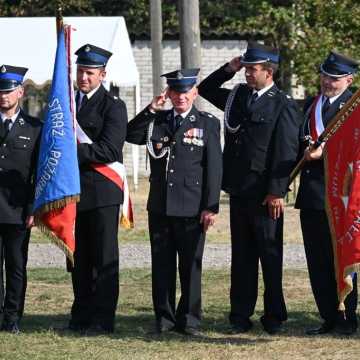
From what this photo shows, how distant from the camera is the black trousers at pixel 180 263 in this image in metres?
9.37

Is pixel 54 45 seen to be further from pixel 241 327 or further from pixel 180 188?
pixel 241 327

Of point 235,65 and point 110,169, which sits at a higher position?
point 235,65

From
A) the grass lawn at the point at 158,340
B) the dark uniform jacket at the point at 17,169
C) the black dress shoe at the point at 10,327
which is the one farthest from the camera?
the black dress shoe at the point at 10,327

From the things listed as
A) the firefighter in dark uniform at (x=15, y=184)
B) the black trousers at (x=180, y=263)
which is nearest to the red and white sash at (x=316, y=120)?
the black trousers at (x=180, y=263)

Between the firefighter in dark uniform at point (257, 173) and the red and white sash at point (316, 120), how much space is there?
0.13m

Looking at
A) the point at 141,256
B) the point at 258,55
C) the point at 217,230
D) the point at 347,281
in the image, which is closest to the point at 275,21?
the point at 217,230

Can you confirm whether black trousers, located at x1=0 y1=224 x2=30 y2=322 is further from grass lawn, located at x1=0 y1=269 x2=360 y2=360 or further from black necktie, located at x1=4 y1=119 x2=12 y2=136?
black necktie, located at x1=4 y1=119 x2=12 y2=136

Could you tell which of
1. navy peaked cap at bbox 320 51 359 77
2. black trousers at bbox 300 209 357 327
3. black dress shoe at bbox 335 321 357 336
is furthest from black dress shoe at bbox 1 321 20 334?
navy peaked cap at bbox 320 51 359 77

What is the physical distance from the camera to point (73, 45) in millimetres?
20297

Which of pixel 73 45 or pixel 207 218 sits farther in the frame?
pixel 73 45

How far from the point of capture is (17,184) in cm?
934

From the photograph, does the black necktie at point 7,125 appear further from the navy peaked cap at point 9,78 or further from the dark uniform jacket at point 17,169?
the navy peaked cap at point 9,78

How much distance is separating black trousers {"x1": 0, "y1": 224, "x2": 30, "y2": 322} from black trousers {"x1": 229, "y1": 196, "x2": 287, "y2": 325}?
1527mm

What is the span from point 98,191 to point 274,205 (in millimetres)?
1258
